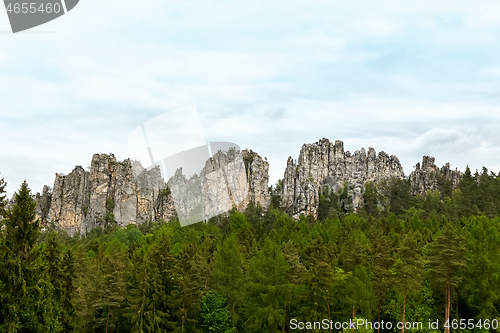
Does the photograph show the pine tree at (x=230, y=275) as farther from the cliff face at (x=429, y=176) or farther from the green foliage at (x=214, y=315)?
the cliff face at (x=429, y=176)

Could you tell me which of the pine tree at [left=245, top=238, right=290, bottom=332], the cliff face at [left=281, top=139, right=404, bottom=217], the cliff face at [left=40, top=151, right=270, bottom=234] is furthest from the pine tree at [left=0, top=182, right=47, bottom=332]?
the cliff face at [left=40, top=151, right=270, bottom=234]

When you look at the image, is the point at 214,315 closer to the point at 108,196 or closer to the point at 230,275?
the point at 230,275

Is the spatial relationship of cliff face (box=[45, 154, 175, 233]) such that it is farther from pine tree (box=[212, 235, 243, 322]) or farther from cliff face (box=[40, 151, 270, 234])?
pine tree (box=[212, 235, 243, 322])

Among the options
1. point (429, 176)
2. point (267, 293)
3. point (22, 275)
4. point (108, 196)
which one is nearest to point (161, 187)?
point (108, 196)

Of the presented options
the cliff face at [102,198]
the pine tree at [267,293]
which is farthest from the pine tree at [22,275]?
the cliff face at [102,198]

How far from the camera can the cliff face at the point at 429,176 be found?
138 meters


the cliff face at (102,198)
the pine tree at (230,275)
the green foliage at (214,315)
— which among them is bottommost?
the green foliage at (214,315)

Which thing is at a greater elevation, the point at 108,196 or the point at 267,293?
the point at 108,196

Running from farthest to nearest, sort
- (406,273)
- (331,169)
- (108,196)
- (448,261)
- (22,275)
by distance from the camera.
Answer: (108,196), (331,169), (448,261), (406,273), (22,275)

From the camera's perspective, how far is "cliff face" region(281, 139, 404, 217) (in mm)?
143250

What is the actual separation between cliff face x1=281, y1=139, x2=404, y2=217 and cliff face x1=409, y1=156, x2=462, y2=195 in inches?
382

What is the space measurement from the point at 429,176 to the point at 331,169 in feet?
91.3

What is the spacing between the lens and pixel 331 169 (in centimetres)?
15125

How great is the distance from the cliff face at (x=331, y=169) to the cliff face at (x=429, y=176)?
31.9 feet
